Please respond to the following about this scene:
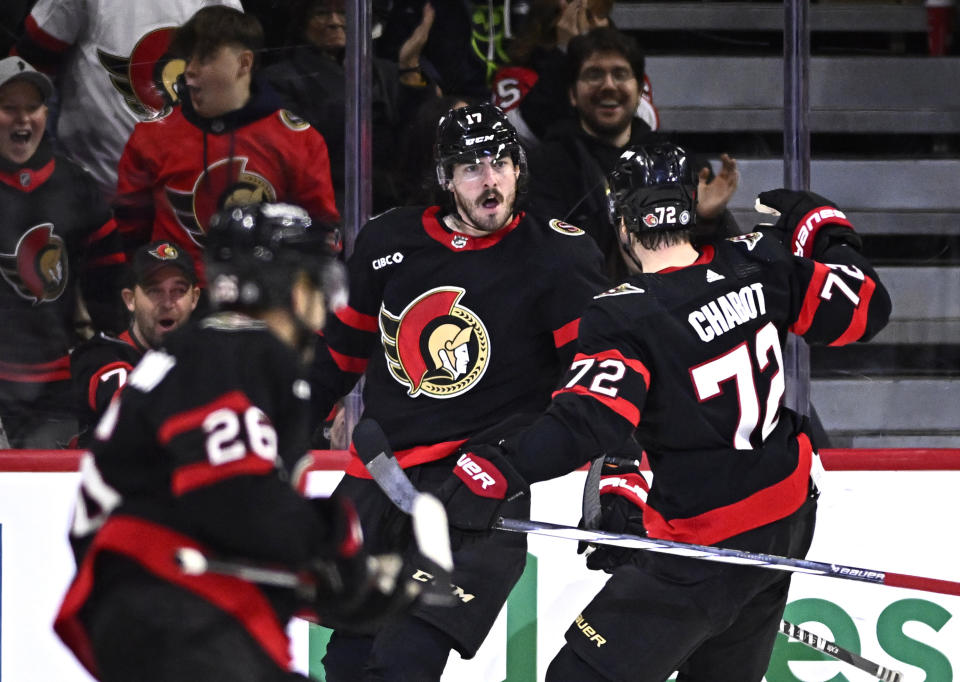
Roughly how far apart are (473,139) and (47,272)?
1.24 metres

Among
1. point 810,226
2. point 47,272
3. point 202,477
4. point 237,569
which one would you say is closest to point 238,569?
point 237,569

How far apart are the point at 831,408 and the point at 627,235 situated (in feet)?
4.09

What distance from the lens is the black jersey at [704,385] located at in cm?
253

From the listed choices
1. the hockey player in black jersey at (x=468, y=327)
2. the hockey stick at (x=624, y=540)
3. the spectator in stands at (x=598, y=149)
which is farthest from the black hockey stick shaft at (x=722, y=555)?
the spectator in stands at (x=598, y=149)

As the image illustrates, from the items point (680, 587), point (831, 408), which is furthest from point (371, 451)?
point (831, 408)

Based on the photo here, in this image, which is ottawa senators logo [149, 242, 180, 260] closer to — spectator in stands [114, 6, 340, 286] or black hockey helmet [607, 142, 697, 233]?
spectator in stands [114, 6, 340, 286]

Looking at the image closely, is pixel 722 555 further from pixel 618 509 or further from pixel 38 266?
pixel 38 266

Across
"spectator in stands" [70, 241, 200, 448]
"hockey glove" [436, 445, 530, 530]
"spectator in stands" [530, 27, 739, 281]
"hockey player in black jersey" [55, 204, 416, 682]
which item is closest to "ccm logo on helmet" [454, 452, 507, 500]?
"hockey glove" [436, 445, 530, 530]

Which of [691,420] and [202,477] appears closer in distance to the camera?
[202,477]

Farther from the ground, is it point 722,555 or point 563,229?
point 563,229

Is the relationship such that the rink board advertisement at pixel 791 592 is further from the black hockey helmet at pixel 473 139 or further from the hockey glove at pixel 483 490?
the hockey glove at pixel 483 490

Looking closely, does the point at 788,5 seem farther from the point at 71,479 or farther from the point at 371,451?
the point at 71,479

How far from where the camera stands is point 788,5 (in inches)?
152

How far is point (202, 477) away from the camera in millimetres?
1821
